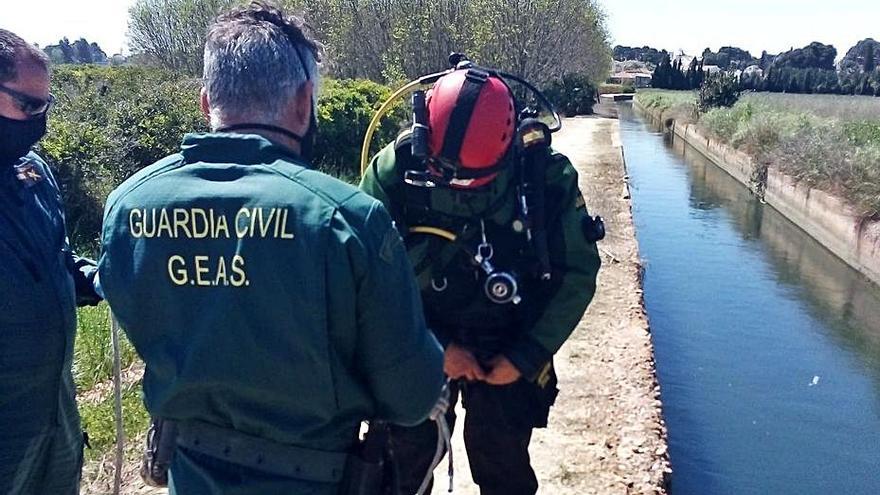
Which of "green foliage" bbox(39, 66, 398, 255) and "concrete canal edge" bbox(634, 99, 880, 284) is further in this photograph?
"concrete canal edge" bbox(634, 99, 880, 284)

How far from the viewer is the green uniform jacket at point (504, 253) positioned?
2752mm

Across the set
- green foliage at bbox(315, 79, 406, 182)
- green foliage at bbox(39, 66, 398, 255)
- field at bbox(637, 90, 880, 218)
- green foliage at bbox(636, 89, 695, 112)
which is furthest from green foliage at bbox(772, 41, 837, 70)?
green foliage at bbox(39, 66, 398, 255)

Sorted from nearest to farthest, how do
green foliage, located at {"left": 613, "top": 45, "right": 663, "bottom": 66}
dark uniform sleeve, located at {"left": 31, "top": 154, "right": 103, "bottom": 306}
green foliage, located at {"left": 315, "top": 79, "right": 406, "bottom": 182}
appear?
dark uniform sleeve, located at {"left": 31, "top": 154, "right": 103, "bottom": 306}, green foliage, located at {"left": 315, "top": 79, "right": 406, "bottom": 182}, green foliage, located at {"left": 613, "top": 45, "right": 663, "bottom": 66}

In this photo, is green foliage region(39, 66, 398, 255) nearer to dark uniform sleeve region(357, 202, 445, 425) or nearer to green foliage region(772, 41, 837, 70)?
dark uniform sleeve region(357, 202, 445, 425)

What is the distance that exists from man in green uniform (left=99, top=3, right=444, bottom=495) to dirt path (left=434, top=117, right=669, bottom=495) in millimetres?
2724

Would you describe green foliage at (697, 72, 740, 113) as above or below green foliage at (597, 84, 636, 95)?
above

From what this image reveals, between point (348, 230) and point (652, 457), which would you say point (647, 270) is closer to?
point (652, 457)

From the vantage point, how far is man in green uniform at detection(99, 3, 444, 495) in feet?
5.17

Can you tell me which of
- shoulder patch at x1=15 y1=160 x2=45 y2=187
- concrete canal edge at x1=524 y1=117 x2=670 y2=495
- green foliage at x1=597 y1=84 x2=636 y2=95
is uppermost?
shoulder patch at x1=15 y1=160 x2=45 y2=187

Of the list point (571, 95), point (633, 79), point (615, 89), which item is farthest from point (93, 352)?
point (633, 79)

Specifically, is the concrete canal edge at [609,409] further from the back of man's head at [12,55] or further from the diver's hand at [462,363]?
the back of man's head at [12,55]

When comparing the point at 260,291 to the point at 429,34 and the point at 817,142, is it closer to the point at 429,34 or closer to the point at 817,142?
the point at 817,142

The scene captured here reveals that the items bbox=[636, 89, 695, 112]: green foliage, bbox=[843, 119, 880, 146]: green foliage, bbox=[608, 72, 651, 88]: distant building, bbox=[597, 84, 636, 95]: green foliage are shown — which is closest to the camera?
bbox=[843, 119, 880, 146]: green foliage

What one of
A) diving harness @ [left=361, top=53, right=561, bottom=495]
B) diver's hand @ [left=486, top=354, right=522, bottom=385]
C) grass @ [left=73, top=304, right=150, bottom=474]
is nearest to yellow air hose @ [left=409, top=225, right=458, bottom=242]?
diving harness @ [left=361, top=53, right=561, bottom=495]
